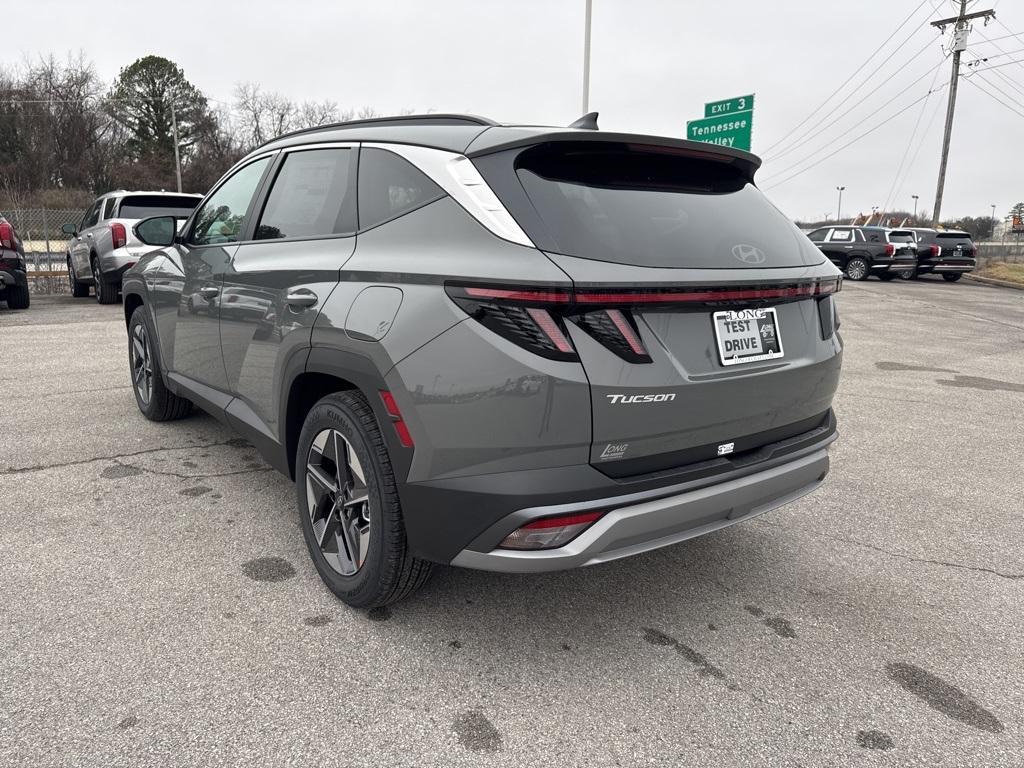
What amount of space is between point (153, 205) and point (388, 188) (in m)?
10.0

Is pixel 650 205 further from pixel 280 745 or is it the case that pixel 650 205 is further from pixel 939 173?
pixel 939 173

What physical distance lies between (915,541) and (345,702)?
2745mm

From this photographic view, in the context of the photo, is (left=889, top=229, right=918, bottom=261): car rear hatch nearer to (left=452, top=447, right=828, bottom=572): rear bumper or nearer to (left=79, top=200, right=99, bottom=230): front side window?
(left=79, top=200, right=99, bottom=230): front side window

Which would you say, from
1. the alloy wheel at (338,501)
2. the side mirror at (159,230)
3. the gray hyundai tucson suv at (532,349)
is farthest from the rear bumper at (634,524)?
the side mirror at (159,230)

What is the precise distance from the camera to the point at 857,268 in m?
24.2

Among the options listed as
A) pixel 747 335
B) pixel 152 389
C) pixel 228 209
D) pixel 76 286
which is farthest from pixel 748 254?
pixel 76 286

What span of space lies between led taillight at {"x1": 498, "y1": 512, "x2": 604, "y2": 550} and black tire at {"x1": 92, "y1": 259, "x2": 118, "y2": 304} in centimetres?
1113

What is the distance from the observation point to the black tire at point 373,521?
7.79 ft

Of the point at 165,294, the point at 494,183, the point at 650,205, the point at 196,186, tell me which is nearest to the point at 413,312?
the point at 494,183

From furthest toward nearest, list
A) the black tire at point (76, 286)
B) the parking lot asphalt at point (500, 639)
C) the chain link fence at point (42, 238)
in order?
1. the chain link fence at point (42, 238)
2. the black tire at point (76, 286)
3. the parking lot asphalt at point (500, 639)

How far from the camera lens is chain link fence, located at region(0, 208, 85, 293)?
18.4 metres

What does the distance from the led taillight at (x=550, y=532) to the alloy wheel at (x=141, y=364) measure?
3537 mm

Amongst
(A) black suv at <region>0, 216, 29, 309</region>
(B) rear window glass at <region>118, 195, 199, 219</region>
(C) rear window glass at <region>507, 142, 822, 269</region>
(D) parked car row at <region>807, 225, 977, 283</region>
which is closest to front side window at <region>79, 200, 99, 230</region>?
(B) rear window glass at <region>118, 195, 199, 219</region>

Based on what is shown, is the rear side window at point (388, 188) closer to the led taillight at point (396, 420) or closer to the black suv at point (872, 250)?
the led taillight at point (396, 420)
